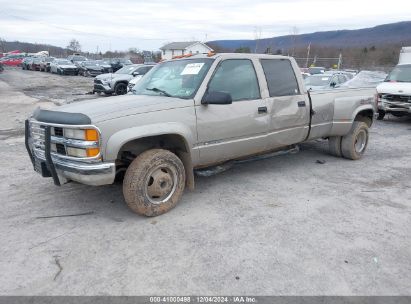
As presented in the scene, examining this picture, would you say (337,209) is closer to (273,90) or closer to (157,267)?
(273,90)

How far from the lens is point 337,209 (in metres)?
4.40

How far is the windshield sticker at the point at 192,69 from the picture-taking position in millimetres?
4676

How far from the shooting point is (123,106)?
4.05 meters

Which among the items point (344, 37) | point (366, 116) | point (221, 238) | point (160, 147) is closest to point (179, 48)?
point (344, 37)

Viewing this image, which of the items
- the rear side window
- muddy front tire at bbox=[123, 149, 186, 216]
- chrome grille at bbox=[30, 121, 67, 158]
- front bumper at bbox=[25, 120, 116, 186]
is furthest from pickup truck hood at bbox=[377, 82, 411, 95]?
chrome grille at bbox=[30, 121, 67, 158]

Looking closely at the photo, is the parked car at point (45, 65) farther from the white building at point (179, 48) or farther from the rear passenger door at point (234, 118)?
the rear passenger door at point (234, 118)

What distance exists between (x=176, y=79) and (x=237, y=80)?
83 cm

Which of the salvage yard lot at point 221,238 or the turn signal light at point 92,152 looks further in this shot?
the turn signal light at point 92,152

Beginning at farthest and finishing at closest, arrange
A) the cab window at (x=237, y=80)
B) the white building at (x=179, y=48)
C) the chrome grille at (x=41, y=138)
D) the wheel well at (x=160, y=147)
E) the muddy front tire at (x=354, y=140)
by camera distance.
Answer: the white building at (x=179, y=48) → the muddy front tire at (x=354, y=140) → the cab window at (x=237, y=80) → the wheel well at (x=160, y=147) → the chrome grille at (x=41, y=138)

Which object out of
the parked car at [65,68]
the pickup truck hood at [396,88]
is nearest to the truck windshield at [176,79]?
the pickup truck hood at [396,88]

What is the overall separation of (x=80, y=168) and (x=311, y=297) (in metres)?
2.50

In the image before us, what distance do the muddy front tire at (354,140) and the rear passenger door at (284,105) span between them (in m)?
1.29

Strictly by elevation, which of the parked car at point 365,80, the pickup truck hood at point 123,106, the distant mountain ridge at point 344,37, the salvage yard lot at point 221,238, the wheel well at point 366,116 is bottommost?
the salvage yard lot at point 221,238

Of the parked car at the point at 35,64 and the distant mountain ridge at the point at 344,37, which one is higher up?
the distant mountain ridge at the point at 344,37
